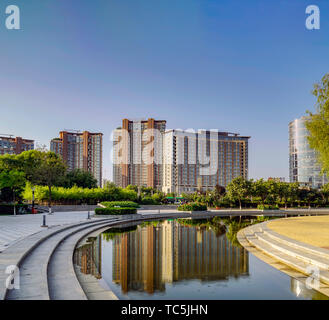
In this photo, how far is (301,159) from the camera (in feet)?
445

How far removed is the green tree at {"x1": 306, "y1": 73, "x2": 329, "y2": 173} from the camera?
20734 millimetres

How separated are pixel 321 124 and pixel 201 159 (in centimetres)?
12736

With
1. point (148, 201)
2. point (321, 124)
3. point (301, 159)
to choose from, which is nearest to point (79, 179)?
point (148, 201)

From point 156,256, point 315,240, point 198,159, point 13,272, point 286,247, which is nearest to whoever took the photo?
point 13,272

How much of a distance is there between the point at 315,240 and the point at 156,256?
27.0ft

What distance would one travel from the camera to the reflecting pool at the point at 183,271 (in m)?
7.84

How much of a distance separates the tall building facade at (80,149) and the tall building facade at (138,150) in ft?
28.9

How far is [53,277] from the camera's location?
29.0 ft

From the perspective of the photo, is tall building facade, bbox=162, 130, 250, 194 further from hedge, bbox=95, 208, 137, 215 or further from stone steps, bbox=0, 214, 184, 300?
stone steps, bbox=0, 214, 184, 300

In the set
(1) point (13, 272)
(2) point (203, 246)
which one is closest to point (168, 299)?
(1) point (13, 272)

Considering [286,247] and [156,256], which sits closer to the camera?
[156,256]

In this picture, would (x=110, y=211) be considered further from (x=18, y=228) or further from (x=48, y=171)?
(x=48, y=171)
